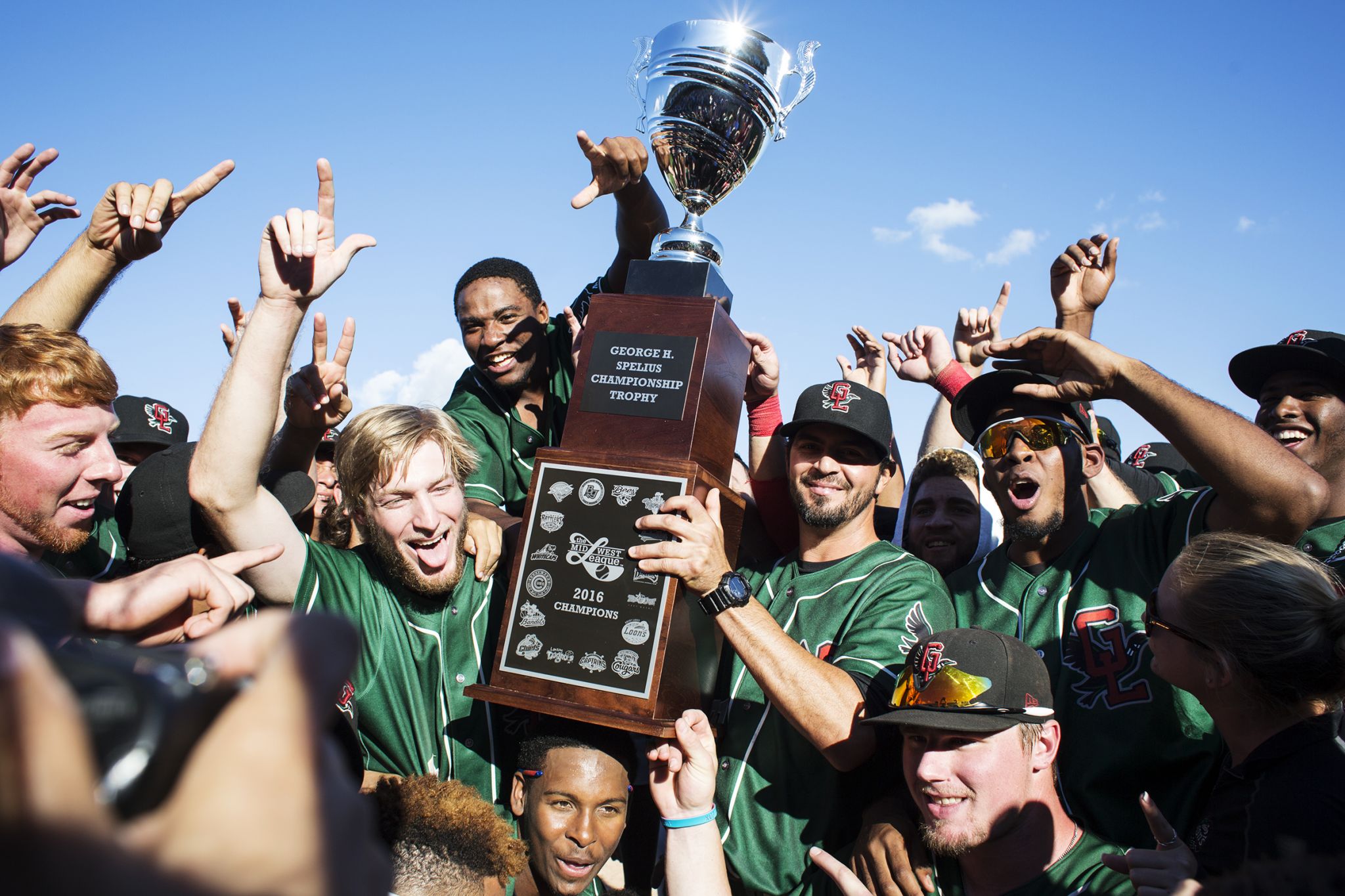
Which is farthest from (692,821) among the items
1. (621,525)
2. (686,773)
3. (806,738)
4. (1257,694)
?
(1257,694)

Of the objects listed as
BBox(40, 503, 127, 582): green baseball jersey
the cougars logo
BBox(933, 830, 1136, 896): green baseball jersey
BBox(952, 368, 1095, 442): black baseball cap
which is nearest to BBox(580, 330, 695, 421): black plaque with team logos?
BBox(952, 368, 1095, 442): black baseball cap

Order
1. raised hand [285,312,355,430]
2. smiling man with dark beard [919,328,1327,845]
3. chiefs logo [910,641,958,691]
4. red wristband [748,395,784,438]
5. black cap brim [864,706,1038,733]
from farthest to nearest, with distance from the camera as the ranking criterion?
red wristband [748,395,784,438] < raised hand [285,312,355,430] < smiling man with dark beard [919,328,1327,845] < chiefs logo [910,641,958,691] < black cap brim [864,706,1038,733]

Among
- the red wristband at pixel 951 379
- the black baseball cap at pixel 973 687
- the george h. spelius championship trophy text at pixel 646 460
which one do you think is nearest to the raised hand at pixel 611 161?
the george h. spelius championship trophy text at pixel 646 460

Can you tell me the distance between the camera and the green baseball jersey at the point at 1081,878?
2.72 meters

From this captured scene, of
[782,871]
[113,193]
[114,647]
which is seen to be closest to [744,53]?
[113,193]

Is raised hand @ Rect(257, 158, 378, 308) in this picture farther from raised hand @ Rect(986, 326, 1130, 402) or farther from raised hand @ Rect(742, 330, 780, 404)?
raised hand @ Rect(986, 326, 1130, 402)

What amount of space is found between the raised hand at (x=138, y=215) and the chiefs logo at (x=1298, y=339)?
4598mm

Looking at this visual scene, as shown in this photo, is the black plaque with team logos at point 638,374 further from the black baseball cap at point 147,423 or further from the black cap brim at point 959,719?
the black baseball cap at point 147,423

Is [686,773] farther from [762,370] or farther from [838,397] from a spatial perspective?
[762,370]

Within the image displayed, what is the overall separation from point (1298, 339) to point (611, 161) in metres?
2.97

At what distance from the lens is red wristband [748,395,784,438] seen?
17.2 ft

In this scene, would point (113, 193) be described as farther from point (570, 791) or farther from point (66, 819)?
point (66, 819)

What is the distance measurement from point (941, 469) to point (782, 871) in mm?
2561

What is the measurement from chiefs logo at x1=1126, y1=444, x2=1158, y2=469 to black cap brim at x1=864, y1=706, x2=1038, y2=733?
525 cm
